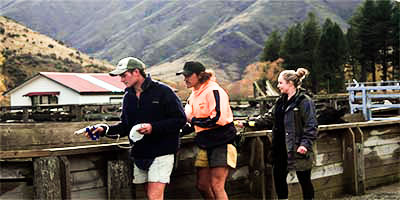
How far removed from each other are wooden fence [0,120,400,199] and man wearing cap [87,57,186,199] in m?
0.53

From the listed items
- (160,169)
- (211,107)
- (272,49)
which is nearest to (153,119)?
(160,169)

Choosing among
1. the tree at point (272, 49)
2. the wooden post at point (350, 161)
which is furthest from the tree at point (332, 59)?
the wooden post at point (350, 161)

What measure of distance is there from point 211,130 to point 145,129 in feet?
3.07

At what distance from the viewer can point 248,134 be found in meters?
6.47

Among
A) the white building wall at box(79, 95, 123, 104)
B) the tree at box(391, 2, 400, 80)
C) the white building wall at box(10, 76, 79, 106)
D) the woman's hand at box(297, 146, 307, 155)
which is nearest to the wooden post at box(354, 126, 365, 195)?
the woman's hand at box(297, 146, 307, 155)

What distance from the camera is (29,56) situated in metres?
74.7

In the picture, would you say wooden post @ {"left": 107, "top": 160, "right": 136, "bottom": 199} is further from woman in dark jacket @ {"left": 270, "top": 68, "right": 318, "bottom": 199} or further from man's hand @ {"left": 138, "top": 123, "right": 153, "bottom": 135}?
woman in dark jacket @ {"left": 270, "top": 68, "right": 318, "bottom": 199}

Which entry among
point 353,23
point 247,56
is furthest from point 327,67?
point 247,56

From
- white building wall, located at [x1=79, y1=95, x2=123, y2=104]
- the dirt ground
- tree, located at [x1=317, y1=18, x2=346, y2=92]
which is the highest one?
tree, located at [x1=317, y1=18, x2=346, y2=92]

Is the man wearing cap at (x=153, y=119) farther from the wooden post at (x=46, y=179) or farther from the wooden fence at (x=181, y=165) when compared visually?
the wooden post at (x=46, y=179)

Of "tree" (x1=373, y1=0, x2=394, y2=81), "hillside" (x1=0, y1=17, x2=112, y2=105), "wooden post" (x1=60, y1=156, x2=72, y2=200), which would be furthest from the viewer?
"hillside" (x1=0, y1=17, x2=112, y2=105)

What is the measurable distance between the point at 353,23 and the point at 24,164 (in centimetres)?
6235

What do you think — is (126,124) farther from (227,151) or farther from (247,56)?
(247,56)

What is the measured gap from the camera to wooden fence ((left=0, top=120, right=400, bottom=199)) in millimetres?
4590
